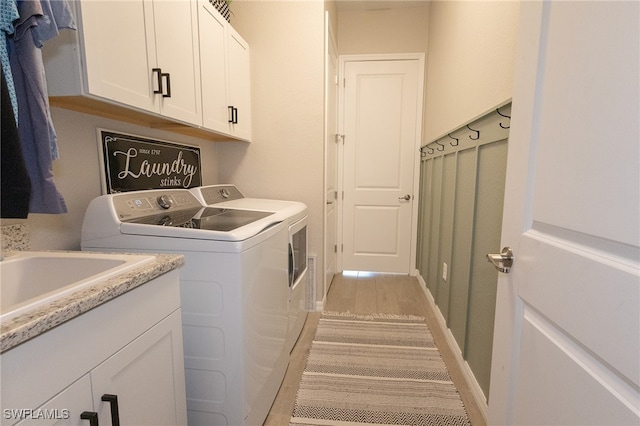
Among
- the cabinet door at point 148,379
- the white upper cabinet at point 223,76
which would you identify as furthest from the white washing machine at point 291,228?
the cabinet door at point 148,379

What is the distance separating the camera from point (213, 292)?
1.15 metres

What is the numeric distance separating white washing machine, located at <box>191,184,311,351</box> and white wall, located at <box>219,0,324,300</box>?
25 centimetres

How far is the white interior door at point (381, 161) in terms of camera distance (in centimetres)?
322

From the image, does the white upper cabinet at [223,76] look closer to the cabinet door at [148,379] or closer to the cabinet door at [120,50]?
the cabinet door at [120,50]

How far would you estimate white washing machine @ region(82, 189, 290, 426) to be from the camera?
3.73 ft

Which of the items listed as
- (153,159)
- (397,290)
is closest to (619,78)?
(153,159)

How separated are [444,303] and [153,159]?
6.98 ft

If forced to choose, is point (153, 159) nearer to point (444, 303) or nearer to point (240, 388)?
point (240, 388)

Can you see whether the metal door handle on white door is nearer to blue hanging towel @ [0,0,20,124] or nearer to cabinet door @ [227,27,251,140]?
blue hanging towel @ [0,0,20,124]

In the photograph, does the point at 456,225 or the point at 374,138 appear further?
the point at 374,138

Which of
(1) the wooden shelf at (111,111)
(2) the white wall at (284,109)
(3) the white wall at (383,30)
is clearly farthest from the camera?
(3) the white wall at (383,30)

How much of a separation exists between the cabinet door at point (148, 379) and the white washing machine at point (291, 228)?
805mm

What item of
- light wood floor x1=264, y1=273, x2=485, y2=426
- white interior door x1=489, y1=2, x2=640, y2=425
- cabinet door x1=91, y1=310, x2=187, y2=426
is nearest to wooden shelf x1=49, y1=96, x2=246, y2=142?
cabinet door x1=91, y1=310, x2=187, y2=426

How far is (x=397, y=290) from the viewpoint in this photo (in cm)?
304
